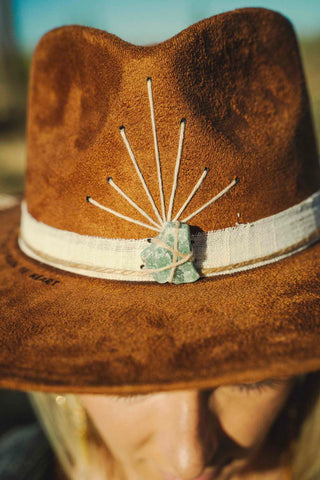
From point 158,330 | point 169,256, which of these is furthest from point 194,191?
point 158,330

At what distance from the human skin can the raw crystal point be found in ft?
0.84

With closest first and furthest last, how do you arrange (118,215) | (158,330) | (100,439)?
(158,330) → (118,215) → (100,439)

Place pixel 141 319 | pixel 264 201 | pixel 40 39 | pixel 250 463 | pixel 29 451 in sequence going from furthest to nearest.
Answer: pixel 29 451
pixel 250 463
pixel 40 39
pixel 264 201
pixel 141 319

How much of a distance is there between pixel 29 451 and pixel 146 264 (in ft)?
4.01

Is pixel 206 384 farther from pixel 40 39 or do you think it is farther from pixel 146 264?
pixel 40 39

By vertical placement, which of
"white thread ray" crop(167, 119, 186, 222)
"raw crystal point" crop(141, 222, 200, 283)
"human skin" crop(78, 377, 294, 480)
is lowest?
"human skin" crop(78, 377, 294, 480)

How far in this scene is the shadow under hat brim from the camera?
0.53 meters

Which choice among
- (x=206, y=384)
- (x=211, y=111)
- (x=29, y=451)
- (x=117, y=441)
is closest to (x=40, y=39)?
(x=211, y=111)

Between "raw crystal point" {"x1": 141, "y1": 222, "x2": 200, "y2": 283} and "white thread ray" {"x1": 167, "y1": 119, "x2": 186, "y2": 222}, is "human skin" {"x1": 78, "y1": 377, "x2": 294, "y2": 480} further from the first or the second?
"white thread ray" {"x1": 167, "y1": 119, "x2": 186, "y2": 222}

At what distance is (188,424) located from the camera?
2.46 feet

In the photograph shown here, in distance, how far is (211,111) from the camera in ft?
2.33

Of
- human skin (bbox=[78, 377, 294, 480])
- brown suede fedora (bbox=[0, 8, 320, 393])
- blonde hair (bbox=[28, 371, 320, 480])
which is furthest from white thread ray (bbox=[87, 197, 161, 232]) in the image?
blonde hair (bbox=[28, 371, 320, 480])

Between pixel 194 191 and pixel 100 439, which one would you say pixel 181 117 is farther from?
pixel 100 439

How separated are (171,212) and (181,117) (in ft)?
0.62
